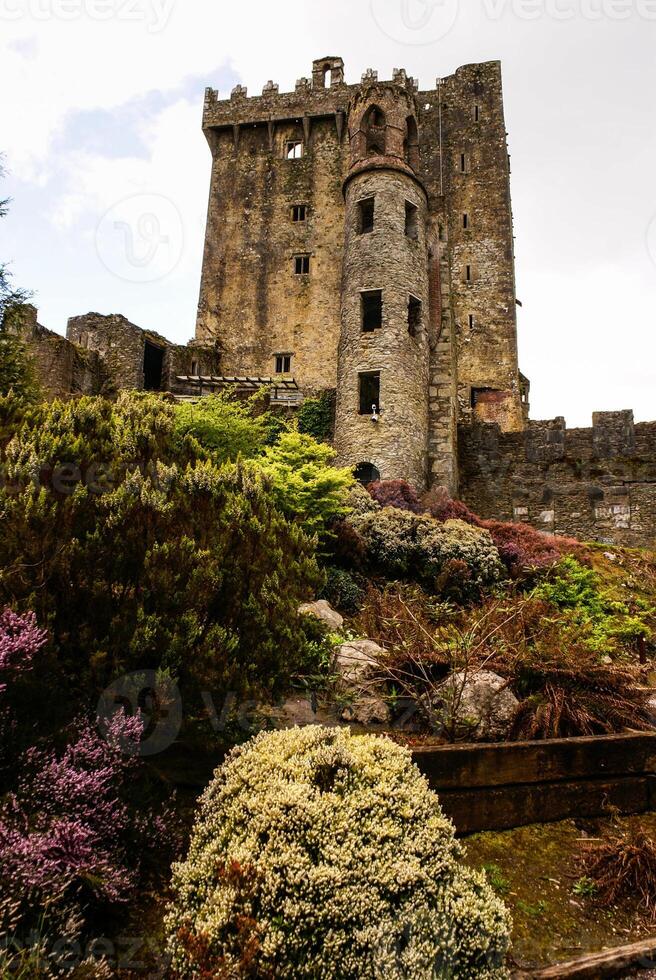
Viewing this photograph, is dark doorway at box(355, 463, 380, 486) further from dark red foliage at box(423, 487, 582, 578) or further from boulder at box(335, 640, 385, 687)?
boulder at box(335, 640, 385, 687)

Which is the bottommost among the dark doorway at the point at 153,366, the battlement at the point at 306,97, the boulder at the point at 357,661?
the boulder at the point at 357,661

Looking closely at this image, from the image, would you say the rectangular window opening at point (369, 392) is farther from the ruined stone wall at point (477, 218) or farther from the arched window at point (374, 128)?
the arched window at point (374, 128)

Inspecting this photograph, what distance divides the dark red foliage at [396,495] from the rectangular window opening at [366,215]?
35.1ft

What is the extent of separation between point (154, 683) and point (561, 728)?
12.6 ft

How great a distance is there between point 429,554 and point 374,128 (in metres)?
19.9

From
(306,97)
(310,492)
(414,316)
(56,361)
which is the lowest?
(310,492)

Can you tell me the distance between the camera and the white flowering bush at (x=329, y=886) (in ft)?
10.1

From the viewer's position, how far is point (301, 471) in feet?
40.5

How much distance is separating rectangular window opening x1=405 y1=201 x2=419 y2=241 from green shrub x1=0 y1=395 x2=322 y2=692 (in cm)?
1993

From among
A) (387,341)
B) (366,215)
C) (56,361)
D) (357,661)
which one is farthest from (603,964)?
(366,215)

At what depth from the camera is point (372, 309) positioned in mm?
23766

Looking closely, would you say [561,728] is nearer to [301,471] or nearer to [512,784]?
[512,784]

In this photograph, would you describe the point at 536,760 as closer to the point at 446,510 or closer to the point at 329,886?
the point at 329,886

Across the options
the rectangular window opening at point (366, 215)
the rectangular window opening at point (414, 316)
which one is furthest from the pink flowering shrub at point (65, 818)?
the rectangular window opening at point (366, 215)
